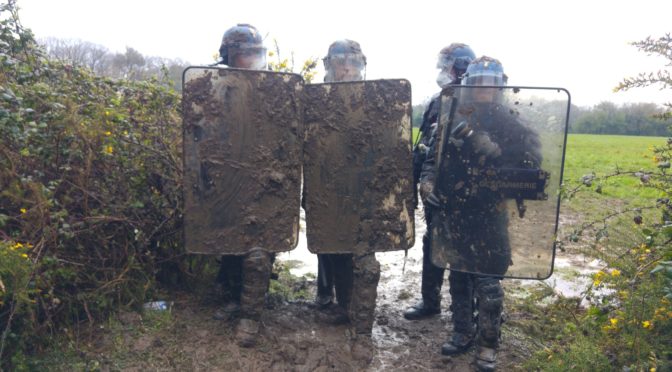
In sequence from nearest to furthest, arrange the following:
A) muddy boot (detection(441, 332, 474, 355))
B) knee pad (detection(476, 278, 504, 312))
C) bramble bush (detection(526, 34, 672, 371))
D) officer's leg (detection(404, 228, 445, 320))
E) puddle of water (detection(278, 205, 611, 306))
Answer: bramble bush (detection(526, 34, 672, 371)) → knee pad (detection(476, 278, 504, 312)) → muddy boot (detection(441, 332, 474, 355)) → officer's leg (detection(404, 228, 445, 320)) → puddle of water (detection(278, 205, 611, 306))

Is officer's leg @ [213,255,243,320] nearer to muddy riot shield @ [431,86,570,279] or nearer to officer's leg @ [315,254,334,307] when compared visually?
officer's leg @ [315,254,334,307]

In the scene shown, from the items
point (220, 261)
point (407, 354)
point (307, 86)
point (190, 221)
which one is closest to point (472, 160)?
point (307, 86)

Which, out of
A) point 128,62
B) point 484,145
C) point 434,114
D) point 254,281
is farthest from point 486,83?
point 128,62

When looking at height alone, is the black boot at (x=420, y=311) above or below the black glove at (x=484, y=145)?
below

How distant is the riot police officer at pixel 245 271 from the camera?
12.5 feet

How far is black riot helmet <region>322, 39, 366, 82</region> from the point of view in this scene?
4203mm

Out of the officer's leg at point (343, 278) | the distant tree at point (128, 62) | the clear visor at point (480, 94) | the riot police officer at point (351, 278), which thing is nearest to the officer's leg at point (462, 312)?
the riot police officer at point (351, 278)

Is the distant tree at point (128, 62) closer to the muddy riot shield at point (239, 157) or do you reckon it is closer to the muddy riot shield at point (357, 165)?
the muddy riot shield at point (239, 157)

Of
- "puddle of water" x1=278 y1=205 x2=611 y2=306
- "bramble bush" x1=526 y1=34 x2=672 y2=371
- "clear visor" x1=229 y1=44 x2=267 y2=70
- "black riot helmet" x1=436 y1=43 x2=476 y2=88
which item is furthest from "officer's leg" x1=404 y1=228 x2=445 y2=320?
"clear visor" x1=229 y1=44 x2=267 y2=70

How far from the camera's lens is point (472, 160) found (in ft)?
12.3

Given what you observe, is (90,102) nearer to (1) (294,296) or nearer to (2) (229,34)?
(2) (229,34)

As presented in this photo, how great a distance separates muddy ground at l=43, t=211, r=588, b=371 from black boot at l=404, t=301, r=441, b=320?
6cm

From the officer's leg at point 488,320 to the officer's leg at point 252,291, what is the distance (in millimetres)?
1481

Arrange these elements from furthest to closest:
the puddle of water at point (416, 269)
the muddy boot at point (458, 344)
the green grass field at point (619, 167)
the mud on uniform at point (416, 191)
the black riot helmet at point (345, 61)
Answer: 1. the green grass field at point (619, 167)
2. the puddle of water at point (416, 269)
3. the mud on uniform at point (416, 191)
4. the black riot helmet at point (345, 61)
5. the muddy boot at point (458, 344)
